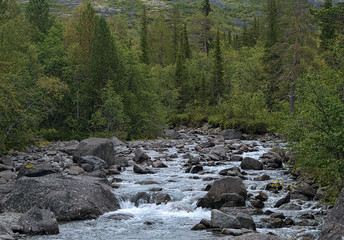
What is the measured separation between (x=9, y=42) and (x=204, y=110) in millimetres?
36470

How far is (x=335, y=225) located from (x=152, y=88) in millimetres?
43160

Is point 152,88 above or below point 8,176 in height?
below

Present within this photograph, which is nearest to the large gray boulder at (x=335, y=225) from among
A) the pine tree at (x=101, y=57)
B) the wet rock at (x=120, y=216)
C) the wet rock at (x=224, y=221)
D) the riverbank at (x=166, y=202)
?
the riverbank at (x=166, y=202)

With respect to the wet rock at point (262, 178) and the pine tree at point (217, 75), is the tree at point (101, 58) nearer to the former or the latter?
the wet rock at point (262, 178)

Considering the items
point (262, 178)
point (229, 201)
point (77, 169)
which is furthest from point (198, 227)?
point (77, 169)

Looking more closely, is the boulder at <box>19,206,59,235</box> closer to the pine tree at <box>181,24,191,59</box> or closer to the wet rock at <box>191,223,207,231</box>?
the wet rock at <box>191,223,207,231</box>

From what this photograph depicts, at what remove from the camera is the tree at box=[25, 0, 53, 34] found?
198 ft

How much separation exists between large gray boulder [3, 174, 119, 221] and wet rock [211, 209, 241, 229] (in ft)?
14.7

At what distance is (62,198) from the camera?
14.7 meters

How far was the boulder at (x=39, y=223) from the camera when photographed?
1245cm

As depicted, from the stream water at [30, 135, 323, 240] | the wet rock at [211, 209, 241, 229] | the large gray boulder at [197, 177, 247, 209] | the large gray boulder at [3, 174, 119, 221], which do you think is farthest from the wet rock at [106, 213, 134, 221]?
the wet rock at [211, 209, 241, 229]

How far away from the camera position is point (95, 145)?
86.6ft

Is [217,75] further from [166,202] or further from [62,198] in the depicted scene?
[62,198]

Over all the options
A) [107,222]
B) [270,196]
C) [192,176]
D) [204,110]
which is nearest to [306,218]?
[270,196]
